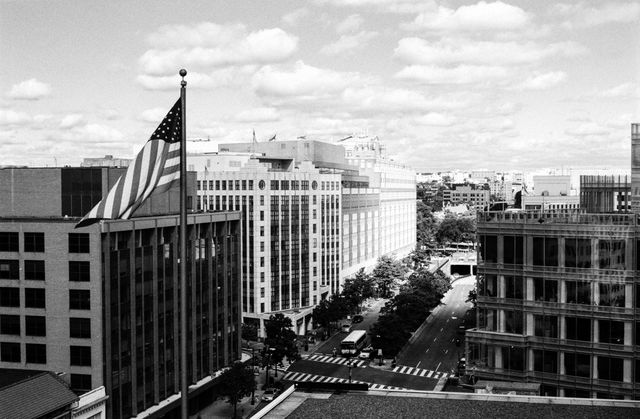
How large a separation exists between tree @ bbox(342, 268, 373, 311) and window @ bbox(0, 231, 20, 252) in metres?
64.3

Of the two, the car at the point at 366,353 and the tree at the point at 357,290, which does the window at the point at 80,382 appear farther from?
the tree at the point at 357,290

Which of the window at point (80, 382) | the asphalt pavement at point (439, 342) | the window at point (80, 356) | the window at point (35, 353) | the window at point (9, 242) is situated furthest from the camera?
the asphalt pavement at point (439, 342)

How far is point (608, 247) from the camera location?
5128 centimetres

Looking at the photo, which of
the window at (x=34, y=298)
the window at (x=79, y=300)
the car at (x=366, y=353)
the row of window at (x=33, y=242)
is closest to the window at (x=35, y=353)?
the window at (x=34, y=298)

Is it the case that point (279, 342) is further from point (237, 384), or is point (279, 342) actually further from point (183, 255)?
point (183, 255)

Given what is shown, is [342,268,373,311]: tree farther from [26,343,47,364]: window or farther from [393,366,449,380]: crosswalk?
[26,343,47,364]: window

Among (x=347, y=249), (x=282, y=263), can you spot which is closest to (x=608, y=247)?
(x=282, y=263)

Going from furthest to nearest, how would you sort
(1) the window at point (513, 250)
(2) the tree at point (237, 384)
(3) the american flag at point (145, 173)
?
(2) the tree at point (237, 384), (1) the window at point (513, 250), (3) the american flag at point (145, 173)

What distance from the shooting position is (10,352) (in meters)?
59.6

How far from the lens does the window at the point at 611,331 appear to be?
5081cm

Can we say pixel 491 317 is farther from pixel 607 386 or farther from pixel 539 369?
pixel 607 386

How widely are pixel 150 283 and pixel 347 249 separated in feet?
264

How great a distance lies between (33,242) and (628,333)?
48.1 meters

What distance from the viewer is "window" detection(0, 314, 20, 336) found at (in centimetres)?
5953
